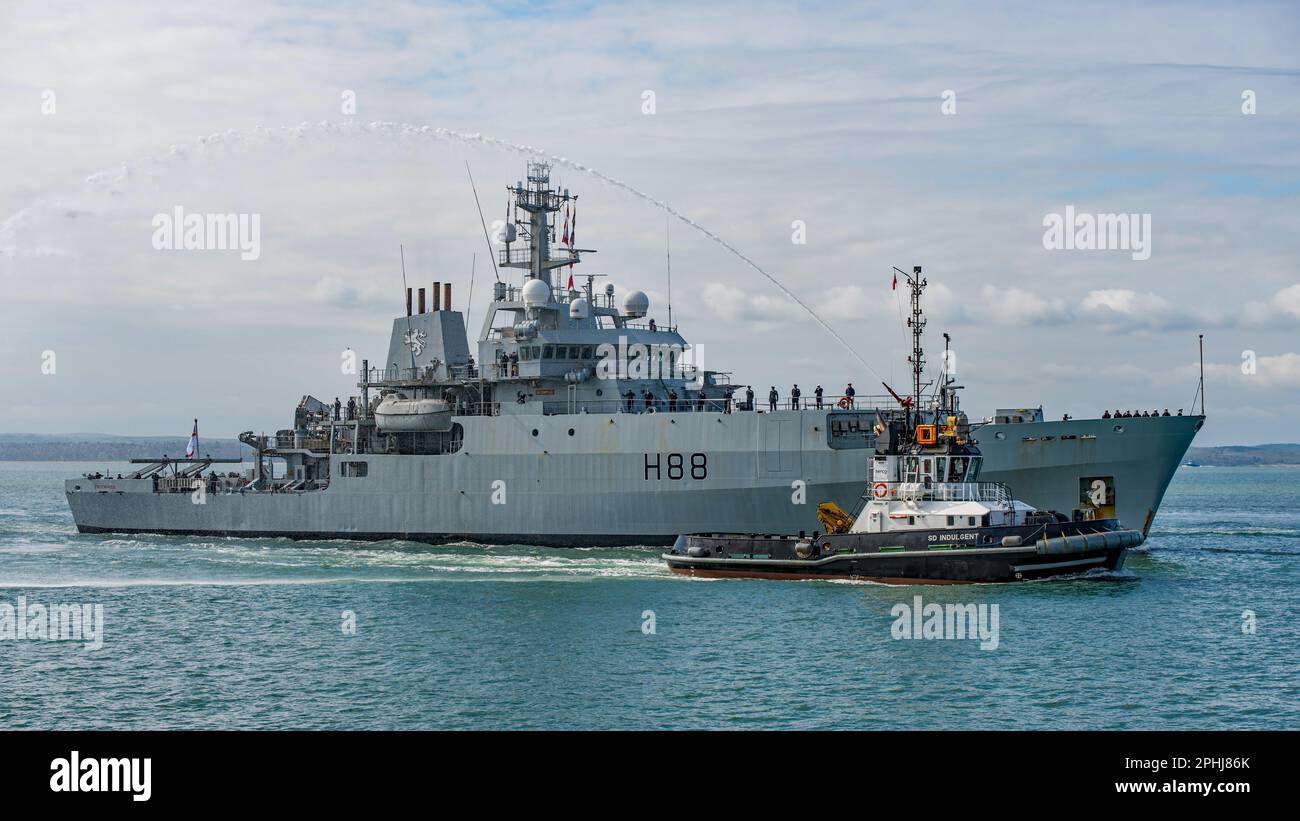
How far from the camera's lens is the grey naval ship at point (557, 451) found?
3903 cm

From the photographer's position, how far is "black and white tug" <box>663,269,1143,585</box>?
32.9 m

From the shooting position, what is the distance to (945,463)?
1345 inches

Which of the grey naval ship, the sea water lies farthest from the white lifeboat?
the sea water

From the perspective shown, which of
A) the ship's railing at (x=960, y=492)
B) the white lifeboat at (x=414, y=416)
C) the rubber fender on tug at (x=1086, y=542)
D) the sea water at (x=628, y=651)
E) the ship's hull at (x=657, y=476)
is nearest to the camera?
the sea water at (x=628, y=651)

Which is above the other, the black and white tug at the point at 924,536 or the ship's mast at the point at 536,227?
the ship's mast at the point at 536,227

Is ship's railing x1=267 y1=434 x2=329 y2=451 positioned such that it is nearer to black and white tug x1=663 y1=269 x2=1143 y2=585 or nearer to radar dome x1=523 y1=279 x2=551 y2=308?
radar dome x1=523 y1=279 x2=551 y2=308

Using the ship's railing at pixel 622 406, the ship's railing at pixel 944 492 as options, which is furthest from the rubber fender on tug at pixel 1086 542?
the ship's railing at pixel 622 406

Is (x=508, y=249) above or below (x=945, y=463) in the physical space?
above

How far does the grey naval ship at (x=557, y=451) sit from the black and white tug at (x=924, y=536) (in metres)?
3.60

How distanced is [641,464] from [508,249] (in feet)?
37.8

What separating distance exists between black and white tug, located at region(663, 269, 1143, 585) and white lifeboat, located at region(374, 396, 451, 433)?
13.4 meters

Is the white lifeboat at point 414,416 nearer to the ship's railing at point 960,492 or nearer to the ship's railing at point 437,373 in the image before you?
the ship's railing at point 437,373
